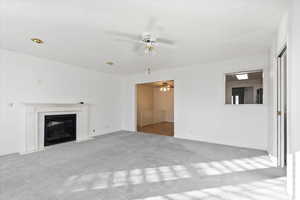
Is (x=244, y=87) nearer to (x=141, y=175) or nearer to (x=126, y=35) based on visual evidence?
(x=126, y=35)

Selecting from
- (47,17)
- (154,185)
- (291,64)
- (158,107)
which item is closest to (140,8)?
(47,17)

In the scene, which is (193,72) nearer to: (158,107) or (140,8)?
(140,8)

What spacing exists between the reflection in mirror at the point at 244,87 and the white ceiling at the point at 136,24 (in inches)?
28.3

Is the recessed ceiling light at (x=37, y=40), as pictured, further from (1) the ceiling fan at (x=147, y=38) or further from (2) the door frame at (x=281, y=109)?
(2) the door frame at (x=281, y=109)

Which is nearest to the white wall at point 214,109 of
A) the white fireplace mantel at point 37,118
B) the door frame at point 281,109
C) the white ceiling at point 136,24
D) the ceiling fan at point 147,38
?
the white ceiling at point 136,24

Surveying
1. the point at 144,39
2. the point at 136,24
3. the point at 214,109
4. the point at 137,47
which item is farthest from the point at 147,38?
the point at 214,109

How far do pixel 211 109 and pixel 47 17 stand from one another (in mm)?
4407

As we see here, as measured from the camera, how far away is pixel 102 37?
2.70 m

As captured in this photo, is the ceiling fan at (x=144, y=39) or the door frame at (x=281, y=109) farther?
the door frame at (x=281, y=109)

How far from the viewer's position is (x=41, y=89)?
393cm

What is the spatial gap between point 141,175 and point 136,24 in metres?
2.44

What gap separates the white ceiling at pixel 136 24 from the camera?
5.93 ft

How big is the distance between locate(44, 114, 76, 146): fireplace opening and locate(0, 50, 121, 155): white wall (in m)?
0.51

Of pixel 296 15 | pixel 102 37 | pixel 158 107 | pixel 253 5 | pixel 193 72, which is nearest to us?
pixel 296 15
